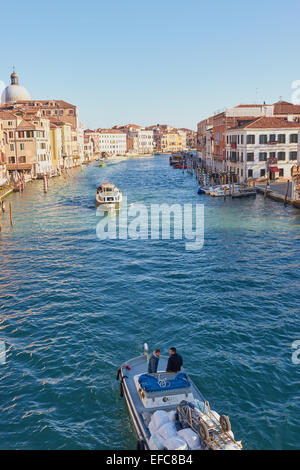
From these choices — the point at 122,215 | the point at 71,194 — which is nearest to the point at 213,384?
the point at 122,215

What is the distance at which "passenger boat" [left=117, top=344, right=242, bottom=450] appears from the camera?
980 cm

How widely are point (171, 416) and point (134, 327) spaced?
6866 millimetres

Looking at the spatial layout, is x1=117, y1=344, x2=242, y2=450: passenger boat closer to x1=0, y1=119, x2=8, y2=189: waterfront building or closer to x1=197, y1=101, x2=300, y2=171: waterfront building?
x1=0, y1=119, x2=8, y2=189: waterfront building

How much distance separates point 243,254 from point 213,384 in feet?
48.0

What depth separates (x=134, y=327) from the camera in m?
17.4

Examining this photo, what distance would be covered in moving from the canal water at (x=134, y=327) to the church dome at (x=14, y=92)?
324 ft

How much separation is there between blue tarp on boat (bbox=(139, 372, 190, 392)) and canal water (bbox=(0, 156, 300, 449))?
1.21m

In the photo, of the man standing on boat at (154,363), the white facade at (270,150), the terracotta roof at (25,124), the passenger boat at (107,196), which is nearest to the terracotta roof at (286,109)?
the white facade at (270,150)

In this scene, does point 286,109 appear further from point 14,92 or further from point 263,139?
point 14,92

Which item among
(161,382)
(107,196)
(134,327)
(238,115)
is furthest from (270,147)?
(161,382)

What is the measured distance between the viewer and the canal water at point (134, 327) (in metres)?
12.1

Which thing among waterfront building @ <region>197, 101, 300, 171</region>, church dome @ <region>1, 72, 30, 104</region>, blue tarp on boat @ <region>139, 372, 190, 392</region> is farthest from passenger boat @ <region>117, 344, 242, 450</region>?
church dome @ <region>1, 72, 30, 104</region>

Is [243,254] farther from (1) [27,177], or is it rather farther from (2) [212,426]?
(1) [27,177]

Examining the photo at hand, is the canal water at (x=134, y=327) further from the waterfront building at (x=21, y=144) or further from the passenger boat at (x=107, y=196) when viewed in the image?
the waterfront building at (x=21, y=144)
